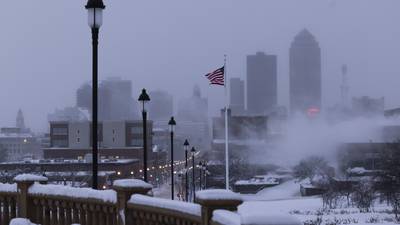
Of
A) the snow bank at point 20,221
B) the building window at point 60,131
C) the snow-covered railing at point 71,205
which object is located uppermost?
the building window at point 60,131

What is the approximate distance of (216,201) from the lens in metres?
6.59

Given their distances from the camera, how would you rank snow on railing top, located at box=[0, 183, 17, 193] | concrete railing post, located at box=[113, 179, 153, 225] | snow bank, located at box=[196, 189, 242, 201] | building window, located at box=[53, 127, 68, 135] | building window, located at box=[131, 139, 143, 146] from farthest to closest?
building window, located at box=[53, 127, 68, 135] < building window, located at box=[131, 139, 143, 146] < snow on railing top, located at box=[0, 183, 17, 193] < concrete railing post, located at box=[113, 179, 153, 225] < snow bank, located at box=[196, 189, 242, 201]

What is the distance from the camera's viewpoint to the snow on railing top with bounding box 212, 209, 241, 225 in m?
5.73

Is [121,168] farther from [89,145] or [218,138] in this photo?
[218,138]

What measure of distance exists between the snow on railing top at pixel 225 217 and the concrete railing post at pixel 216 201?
12cm

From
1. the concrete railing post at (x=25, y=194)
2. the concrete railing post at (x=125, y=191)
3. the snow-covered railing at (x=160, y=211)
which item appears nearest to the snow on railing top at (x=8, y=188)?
the concrete railing post at (x=25, y=194)

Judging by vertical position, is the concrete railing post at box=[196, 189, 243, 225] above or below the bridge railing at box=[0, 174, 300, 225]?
above

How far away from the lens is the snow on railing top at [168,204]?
24.1 feet

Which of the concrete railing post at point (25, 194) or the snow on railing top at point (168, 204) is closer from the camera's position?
the snow on railing top at point (168, 204)

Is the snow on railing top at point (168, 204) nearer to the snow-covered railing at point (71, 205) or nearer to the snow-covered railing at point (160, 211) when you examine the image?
the snow-covered railing at point (160, 211)

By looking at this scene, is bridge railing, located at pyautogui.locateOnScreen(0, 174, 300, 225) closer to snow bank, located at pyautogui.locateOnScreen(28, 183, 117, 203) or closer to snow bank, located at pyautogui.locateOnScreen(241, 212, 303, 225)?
snow bank, located at pyautogui.locateOnScreen(28, 183, 117, 203)

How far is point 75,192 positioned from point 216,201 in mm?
4319

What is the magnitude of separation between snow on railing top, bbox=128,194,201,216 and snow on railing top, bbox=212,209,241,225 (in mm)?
775

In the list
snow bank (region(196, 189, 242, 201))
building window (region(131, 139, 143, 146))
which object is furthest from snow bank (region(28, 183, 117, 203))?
building window (region(131, 139, 143, 146))
